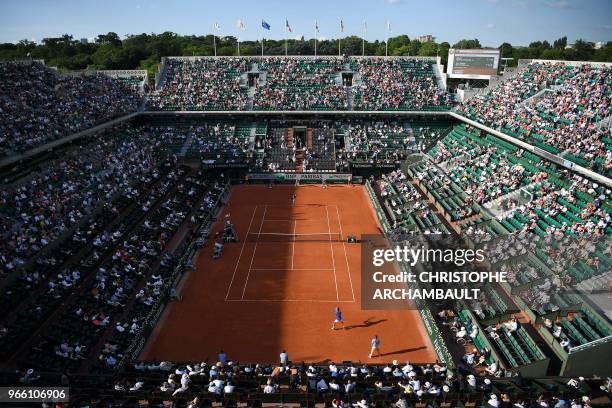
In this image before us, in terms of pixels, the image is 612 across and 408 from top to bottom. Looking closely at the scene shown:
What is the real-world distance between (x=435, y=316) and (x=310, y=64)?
1771 inches

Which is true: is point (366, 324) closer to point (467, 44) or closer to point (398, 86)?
point (398, 86)

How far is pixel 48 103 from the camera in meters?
36.2

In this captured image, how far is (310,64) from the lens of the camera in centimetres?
5847

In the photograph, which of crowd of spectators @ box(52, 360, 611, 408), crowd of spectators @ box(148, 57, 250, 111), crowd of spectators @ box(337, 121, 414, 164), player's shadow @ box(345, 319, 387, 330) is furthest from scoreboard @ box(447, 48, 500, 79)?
crowd of spectators @ box(52, 360, 611, 408)

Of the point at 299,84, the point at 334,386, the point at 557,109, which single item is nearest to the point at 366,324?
the point at 334,386

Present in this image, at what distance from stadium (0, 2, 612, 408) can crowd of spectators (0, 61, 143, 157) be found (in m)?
0.24

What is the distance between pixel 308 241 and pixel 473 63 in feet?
112

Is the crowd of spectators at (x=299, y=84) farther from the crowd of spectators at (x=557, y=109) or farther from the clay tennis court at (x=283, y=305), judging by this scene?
the clay tennis court at (x=283, y=305)

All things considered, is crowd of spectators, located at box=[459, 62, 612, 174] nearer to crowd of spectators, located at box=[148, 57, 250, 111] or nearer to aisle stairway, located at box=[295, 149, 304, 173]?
aisle stairway, located at box=[295, 149, 304, 173]

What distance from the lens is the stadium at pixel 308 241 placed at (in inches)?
642

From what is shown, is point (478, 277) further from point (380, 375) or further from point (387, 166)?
Result: point (387, 166)

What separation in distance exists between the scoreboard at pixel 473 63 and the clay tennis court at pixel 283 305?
89.8ft

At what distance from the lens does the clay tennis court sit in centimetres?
1937

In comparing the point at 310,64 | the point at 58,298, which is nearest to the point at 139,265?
the point at 58,298
